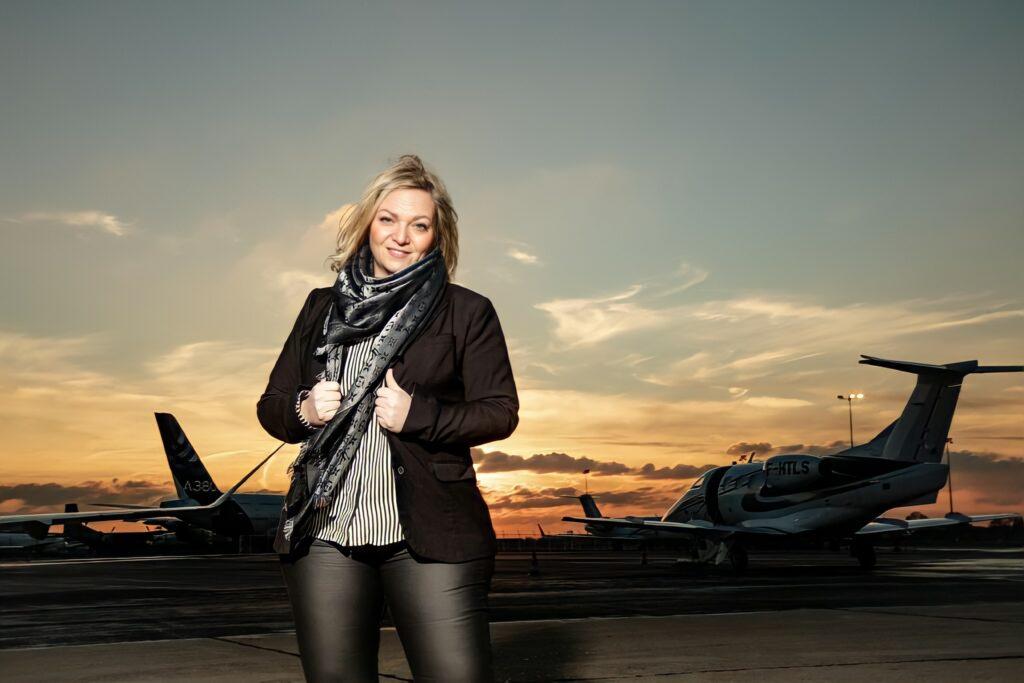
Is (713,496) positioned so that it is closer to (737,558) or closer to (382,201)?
(737,558)

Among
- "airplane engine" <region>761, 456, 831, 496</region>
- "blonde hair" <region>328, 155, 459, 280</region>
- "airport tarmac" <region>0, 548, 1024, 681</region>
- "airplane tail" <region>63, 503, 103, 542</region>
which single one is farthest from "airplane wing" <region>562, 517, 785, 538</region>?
"airplane tail" <region>63, 503, 103, 542</region>

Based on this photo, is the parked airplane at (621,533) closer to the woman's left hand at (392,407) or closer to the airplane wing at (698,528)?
the airplane wing at (698,528)

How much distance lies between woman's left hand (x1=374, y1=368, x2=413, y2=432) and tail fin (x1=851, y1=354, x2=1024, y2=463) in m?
25.5

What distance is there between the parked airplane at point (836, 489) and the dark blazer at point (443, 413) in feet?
74.5

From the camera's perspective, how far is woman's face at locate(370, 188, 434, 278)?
2.36m

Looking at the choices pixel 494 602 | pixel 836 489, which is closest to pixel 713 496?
pixel 836 489

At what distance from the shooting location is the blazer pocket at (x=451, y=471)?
6.97 feet

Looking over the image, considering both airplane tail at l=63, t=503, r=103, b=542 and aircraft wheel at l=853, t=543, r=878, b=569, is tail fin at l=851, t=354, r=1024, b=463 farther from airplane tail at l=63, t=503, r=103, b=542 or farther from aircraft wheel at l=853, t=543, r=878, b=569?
airplane tail at l=63, t=503, r=103, b=542

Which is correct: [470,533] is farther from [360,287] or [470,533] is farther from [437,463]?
[360,287]

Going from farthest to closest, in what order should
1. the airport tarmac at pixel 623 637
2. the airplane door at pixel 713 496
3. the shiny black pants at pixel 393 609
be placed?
the airplane door at pixel 713 496
the airport tarmac at pixel 623 637
the shiny black pants at pixel 393 609

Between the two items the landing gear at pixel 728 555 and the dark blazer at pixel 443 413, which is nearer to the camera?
the dark blazer at pixel 443 413

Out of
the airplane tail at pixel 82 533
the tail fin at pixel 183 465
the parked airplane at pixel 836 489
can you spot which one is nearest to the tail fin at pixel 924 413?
the parked airplane at pixel 836 489

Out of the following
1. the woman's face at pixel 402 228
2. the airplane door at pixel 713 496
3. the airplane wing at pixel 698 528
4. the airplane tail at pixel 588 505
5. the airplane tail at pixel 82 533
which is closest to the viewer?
the woman's face at pixel 402 228

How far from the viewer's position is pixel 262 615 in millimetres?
10719
